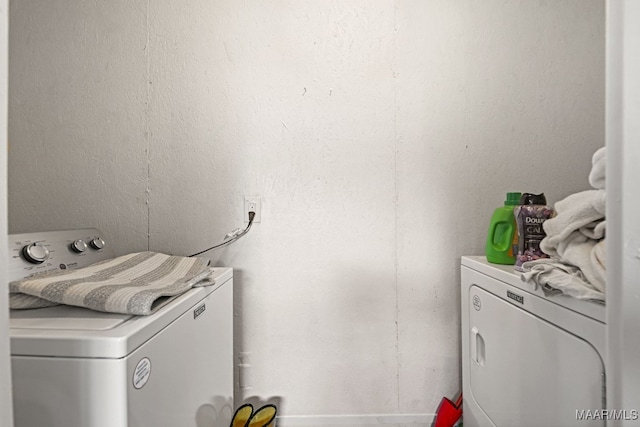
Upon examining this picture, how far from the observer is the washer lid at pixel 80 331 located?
0.57 meters

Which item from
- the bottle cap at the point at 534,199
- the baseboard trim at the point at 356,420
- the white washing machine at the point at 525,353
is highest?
the bottle cap at the point at 534,199

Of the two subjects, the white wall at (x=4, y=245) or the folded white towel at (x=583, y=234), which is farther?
the folded white towel at (x=583, y=234)

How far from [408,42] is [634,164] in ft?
3.92

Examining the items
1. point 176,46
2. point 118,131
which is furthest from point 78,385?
point 176,46

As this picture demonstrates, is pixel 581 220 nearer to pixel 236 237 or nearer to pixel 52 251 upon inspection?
pixel 236 237

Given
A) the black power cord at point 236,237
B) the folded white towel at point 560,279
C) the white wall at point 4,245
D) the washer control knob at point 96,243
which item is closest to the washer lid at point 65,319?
the white wall at point 4,245

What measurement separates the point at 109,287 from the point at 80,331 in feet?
0.50

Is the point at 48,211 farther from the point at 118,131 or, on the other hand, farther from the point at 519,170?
the point at 519,170

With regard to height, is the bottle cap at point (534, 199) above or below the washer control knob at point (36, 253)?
above

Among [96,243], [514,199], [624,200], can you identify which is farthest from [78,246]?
[514,199]

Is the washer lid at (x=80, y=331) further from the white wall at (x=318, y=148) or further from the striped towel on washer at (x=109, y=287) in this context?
the white wall at (x=318, y=148)

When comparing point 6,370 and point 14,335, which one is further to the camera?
point 14,335

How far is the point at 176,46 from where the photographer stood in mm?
1373

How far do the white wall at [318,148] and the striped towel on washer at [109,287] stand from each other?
42 centimetres
